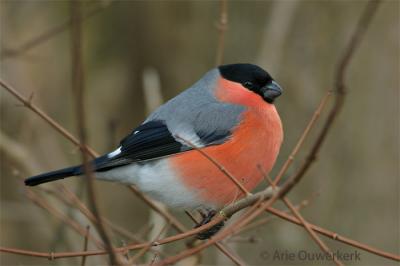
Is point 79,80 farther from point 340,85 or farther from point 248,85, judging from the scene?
point 248,85

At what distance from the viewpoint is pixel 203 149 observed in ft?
9.45

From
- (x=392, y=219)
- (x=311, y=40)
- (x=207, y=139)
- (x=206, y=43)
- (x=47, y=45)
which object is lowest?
(x=392, y=219)

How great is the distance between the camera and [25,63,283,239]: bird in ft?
9.40

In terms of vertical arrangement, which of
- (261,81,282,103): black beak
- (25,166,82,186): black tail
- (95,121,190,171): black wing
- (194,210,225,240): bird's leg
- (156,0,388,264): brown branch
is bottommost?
(194,210,225,240): bird's leg

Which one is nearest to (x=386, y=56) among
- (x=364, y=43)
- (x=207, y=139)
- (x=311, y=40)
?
(x=364, y=43)

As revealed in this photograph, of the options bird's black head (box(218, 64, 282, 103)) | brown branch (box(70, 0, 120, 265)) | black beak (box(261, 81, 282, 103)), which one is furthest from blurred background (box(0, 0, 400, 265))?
brown branch (box(70, 0, 120, 265))

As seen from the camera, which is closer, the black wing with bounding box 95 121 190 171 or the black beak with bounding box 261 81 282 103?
the black wing with bounding box 95 121 190 171

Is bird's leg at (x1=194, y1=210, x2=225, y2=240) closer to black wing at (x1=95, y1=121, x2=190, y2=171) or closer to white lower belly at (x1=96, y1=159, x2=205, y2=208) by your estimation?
white lower belly at (x1=96, y1=159, x2=205, y2=208)

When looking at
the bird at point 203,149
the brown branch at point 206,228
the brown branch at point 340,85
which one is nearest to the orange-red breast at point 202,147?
the bird at point 203,149

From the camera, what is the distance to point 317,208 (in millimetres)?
4477

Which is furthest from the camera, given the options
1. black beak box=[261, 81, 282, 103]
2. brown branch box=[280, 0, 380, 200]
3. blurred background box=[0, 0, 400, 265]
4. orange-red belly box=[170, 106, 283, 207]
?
blurred background box=[0, 0, 400, 265]

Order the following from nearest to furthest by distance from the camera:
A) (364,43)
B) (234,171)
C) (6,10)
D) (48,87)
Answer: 1. (234,171)
2. (6,10)
3. (364,43)
4. (48,87)

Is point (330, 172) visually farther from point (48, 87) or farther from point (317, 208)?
point (48, 87)

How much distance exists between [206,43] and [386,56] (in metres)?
1.34
